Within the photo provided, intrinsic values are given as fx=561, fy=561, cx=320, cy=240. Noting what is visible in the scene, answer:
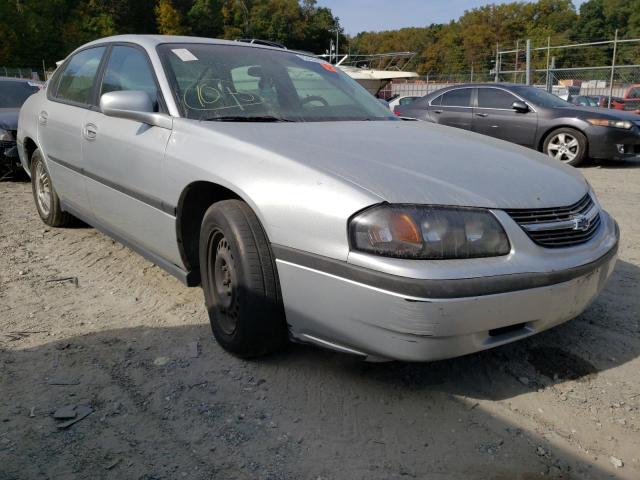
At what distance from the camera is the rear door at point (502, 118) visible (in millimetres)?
9016

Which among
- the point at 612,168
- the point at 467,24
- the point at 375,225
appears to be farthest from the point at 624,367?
the point at 467,24

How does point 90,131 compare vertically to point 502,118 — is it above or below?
above

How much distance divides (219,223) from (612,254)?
1827mm

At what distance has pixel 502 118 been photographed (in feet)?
30.6

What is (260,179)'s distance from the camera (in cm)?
238

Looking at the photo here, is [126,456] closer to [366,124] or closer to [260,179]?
[260,179]

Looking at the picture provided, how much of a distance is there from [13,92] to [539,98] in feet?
27.3

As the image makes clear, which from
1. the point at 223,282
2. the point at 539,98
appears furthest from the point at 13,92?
the point at 539,98

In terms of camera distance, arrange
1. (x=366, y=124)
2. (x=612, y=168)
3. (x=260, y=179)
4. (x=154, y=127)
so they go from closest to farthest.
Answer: (x=260, y=179) < (x=154, y=127) < (x=366, y=124) < (x=612, y=168)

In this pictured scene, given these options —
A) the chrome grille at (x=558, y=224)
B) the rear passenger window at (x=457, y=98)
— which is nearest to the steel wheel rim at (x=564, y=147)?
the rear passenger window at (x=457, y=98)

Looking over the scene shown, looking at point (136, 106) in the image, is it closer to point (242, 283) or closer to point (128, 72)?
point (128, 72)

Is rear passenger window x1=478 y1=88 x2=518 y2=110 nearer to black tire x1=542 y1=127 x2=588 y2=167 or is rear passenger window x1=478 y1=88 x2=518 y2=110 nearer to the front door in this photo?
black tire x1=542 y1=127 x2=588 y2=167

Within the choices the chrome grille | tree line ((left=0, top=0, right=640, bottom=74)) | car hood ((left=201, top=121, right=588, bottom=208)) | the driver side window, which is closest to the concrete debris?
the chrome grille

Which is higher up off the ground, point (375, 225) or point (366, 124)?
point (366, 124)
